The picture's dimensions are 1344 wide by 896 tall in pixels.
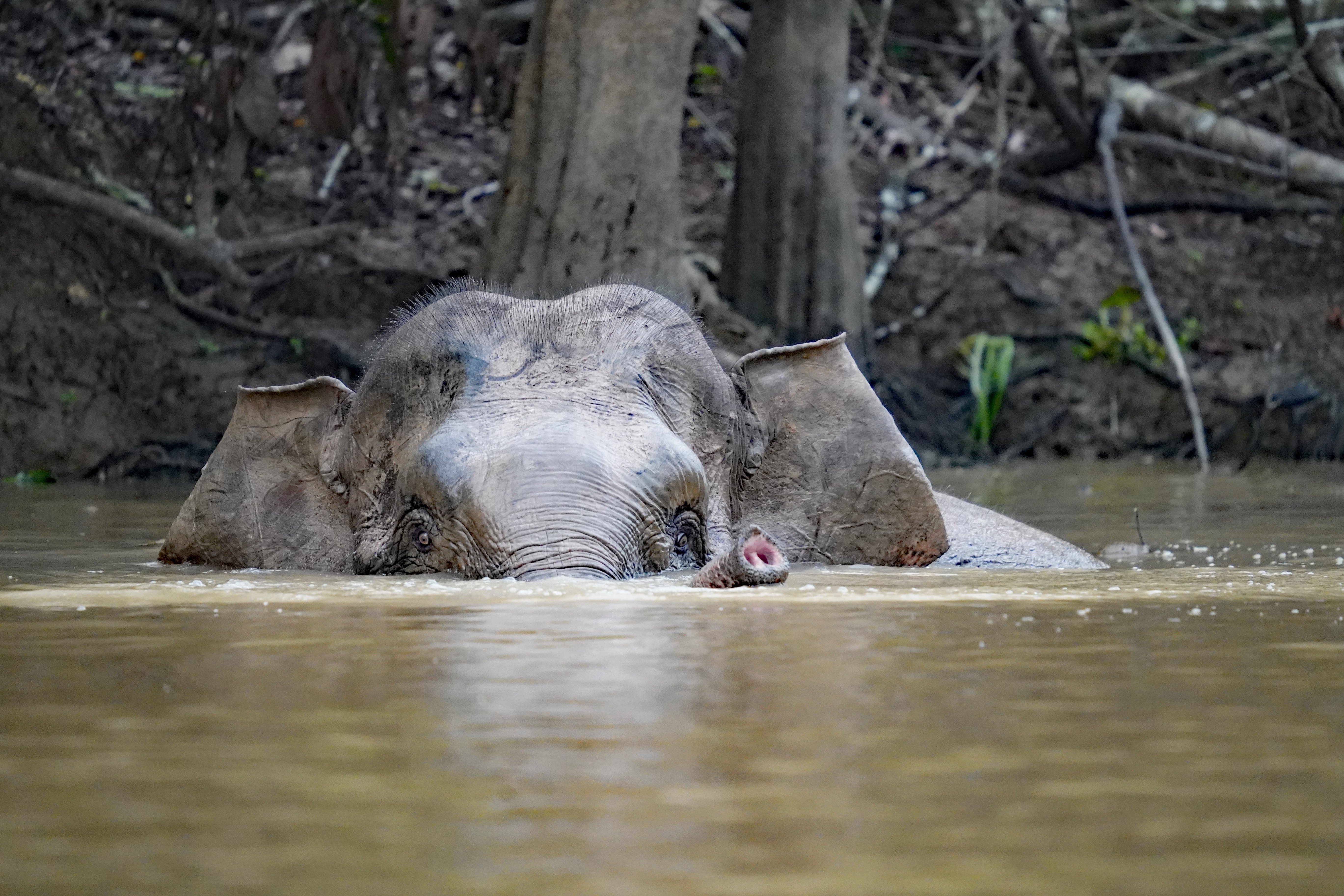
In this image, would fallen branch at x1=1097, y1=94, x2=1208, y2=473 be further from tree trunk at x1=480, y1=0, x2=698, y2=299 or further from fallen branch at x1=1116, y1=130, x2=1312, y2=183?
tree trunk at x1=480, y1=0, x2=698, y2=299

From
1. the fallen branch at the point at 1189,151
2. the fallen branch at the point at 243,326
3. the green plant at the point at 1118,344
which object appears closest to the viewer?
the fallen branch at the point at 243,326

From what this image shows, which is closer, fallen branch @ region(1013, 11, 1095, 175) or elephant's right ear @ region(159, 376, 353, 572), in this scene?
elephant's right ear @ region(159, 376, 353, 572)

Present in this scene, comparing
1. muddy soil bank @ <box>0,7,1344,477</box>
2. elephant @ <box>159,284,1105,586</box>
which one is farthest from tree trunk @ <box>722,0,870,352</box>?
elephant @ <box>159,284,1105,586</box>

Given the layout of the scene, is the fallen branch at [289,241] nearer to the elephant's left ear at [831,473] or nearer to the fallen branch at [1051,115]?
the fallen branch at [1051,115]

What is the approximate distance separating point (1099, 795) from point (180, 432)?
10.9 m

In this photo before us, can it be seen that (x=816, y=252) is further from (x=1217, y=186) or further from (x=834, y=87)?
(x=1217, y=186)

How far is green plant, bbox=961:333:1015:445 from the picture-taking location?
557 inches

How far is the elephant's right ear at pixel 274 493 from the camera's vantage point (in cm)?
673

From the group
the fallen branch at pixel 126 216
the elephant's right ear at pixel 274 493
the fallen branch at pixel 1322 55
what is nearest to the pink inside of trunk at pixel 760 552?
the elephant's right ear at pixel 274 493

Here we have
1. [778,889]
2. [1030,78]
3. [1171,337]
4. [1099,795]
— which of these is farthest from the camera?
[1030,78]

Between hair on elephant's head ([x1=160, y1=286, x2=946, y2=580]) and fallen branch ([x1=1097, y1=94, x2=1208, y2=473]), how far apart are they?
4550 mm

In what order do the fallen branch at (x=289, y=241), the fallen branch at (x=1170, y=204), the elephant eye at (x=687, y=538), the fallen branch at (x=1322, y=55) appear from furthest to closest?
the fallen branch at (x=1170, y=204)
the fallen branch at (x=1322, y=55)
the fallen branch at (x=289, y=241)
the elephant eye at (x=687, y=538)

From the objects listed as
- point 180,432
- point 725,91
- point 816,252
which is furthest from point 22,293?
point 725,91

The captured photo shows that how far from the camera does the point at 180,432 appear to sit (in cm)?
1267
